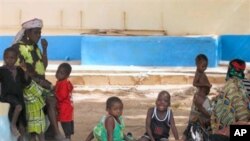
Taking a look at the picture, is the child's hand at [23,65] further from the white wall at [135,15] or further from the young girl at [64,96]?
the white wall at [135,15]

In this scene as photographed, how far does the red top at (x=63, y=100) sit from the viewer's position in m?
6.00

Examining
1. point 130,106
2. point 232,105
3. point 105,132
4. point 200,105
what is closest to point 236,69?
point 232,105

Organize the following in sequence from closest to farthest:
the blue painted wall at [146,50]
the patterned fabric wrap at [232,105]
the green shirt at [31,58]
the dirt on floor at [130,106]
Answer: the patterned fabric wrap at [232,105] → the green shirt at [31,58] → the dirt on floor at [130,106] → the blue painted wall at [146,50]

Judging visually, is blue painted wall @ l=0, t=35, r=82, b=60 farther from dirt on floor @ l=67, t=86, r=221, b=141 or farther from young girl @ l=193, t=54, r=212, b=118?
young girl @ l=193, t=54, r=212, b=118

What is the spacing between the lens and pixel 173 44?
48.9 feet

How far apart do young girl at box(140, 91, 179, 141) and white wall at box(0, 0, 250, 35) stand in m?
11.4

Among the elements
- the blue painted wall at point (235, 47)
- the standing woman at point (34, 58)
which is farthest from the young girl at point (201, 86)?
the blue painted wall at point (235, 47)

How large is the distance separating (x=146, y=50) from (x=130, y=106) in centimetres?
535

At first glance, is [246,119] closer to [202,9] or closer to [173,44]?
[173,44]

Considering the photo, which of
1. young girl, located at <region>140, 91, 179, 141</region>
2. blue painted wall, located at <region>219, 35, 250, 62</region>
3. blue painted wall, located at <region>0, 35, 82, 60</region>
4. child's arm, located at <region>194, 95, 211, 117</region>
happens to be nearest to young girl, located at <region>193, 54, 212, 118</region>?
child's arm, located at <region>194, 95, 211, 117</region>

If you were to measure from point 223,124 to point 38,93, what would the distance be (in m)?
1.93

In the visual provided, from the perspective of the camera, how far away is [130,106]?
9812mm

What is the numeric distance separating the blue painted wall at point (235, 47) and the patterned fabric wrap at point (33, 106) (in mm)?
11120

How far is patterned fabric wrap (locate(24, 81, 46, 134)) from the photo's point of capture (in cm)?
557
